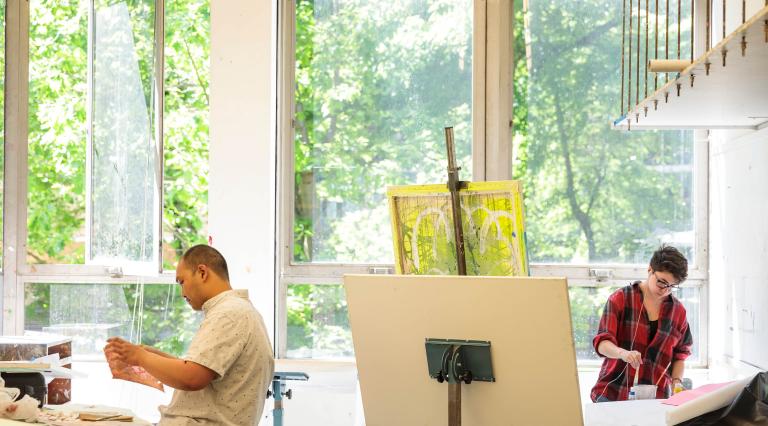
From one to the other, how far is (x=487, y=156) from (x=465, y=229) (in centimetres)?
179

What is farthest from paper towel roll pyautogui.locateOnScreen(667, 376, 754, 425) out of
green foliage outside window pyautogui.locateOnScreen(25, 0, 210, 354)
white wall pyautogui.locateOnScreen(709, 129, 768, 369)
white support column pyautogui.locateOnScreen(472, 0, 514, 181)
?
green foliage outside window pyautogui.locateOnScreen(25, 0, 210, 354)

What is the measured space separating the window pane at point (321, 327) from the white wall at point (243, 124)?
0.96 feet

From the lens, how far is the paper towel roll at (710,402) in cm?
236

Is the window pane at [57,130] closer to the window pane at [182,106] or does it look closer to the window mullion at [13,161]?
the window mullion at [13,161]

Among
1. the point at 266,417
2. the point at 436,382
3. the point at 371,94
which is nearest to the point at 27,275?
the point at 266,417

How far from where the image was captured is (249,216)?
449 cm

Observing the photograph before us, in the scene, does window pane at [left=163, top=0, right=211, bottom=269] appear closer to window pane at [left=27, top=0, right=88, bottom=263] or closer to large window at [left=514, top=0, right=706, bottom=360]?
window pane at [left=27, top=0, right=88, bottom=263]

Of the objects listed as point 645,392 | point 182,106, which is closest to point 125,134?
point 182,106

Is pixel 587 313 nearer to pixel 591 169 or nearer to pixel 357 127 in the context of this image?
pixel 591 169

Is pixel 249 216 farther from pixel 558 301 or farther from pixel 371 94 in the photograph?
pixel 558 301

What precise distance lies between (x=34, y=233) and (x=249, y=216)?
1387mm

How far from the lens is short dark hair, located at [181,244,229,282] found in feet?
9.30

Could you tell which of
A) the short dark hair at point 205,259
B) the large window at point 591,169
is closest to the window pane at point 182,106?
the large window at point 591,169

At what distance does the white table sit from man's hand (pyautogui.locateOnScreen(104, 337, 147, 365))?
4.52ft
